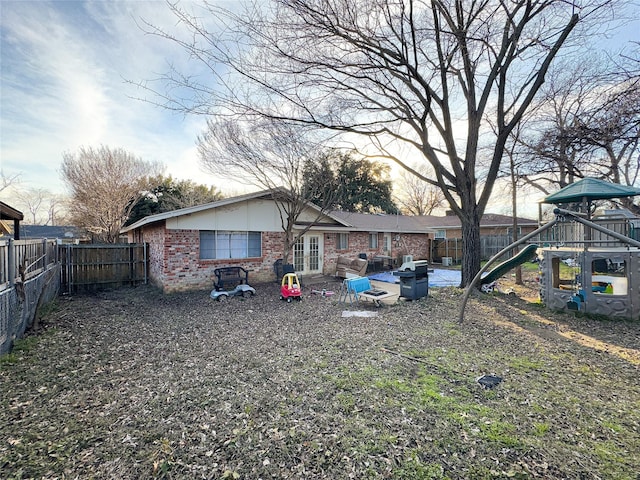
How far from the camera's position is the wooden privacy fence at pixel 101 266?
1011 centimetres

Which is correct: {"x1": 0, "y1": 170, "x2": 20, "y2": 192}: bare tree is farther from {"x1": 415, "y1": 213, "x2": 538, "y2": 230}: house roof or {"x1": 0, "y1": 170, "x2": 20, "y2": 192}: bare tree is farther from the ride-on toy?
{"x1": 415, "y1": 213, "x2": 538, "y2": 230}: house roof

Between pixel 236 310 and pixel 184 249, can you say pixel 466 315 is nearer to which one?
pixel 236 310

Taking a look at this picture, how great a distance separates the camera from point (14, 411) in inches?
127

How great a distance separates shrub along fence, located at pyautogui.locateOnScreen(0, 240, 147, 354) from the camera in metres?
4.74

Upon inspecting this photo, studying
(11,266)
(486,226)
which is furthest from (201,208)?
(486,226)

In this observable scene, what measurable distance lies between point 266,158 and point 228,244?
3433 millimetres

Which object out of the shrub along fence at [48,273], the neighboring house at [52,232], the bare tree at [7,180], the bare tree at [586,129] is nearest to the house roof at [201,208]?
the shrub along fence at [48,273]

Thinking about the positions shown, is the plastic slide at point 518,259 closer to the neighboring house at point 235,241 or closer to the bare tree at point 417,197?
the neighboring house at point 235,241

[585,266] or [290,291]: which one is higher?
[585,266]

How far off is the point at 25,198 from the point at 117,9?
36518 mm

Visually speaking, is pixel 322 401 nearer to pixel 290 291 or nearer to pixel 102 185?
pixel 290 291

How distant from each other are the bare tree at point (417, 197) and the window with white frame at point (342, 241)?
22.1 metres

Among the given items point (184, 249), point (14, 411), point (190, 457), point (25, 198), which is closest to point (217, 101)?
point (184, 249)

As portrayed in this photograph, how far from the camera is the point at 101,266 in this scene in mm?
10773
